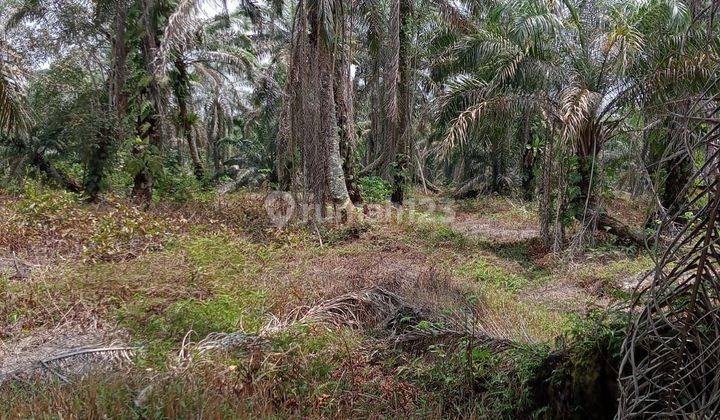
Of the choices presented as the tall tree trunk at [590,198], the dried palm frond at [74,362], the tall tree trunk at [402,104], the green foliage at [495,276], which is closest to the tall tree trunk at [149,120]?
the tall tree trunk at [402,104]

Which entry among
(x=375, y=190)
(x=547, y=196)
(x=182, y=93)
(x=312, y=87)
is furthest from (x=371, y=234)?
(x=182, y=93)

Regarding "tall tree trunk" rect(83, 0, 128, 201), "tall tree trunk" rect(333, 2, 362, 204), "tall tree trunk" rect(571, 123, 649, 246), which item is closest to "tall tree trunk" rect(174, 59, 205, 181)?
"tall tree trunk" rect(83, 0, 128, 201)

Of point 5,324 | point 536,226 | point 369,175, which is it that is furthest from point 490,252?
point 369,175

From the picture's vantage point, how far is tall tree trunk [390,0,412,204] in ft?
33.5

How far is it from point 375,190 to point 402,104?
5.50 meters

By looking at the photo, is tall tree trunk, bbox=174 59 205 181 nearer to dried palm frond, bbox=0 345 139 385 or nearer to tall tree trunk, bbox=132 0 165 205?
tall tree trunk, bbox=132 0 165 205

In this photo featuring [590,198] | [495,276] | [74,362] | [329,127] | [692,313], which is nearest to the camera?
[692,313]

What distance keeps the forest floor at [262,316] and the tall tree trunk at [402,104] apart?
256 cm

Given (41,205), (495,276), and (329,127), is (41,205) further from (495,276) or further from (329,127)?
(495,276)

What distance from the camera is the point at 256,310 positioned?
5.18 metres

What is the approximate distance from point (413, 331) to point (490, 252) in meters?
4.88

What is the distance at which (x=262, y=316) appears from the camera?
501 cm

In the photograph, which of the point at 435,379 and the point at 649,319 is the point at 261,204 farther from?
the point at 649,319

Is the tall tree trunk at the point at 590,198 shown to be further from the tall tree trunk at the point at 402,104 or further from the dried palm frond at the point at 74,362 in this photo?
the dried palm frond at the point at 74,362
